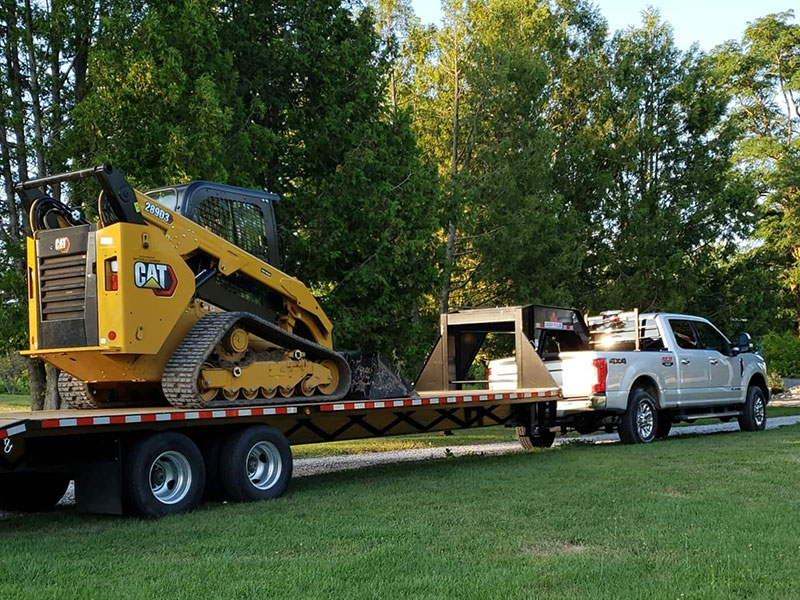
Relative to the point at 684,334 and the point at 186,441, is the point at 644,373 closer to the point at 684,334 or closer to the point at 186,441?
the point at 684,334

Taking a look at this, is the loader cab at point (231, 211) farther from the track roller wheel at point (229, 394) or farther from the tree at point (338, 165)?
the tree at point (338, 165)

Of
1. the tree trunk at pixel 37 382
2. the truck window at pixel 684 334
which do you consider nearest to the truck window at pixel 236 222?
the tree trunk at pixel 37 382

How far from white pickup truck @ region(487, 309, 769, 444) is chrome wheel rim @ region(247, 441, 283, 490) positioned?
20.5 ft

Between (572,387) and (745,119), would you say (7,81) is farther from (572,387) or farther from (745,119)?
(745,119)

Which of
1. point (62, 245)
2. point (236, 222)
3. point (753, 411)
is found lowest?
point (753, 411)

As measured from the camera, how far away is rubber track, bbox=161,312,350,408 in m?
9.47

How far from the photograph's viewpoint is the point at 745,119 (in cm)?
4425

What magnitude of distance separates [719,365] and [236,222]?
10.2m

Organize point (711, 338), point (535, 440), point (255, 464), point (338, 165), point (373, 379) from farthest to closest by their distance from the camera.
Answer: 1. point (338, 165)
2. point (711, 338)
3. point (535, 440)
4. point (373, 379)
5. point (255, 464)

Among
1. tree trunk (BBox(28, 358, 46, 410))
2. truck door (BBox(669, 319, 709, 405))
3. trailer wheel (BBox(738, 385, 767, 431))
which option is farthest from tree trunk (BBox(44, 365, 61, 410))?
trailer wheel (BBox(738, 385, 767, 431))

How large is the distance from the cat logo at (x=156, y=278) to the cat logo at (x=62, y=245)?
847 mm

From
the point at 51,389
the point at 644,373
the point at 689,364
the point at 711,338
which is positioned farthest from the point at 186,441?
the point at 711,338

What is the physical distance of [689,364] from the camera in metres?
16.7

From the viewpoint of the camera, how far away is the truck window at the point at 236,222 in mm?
11000
